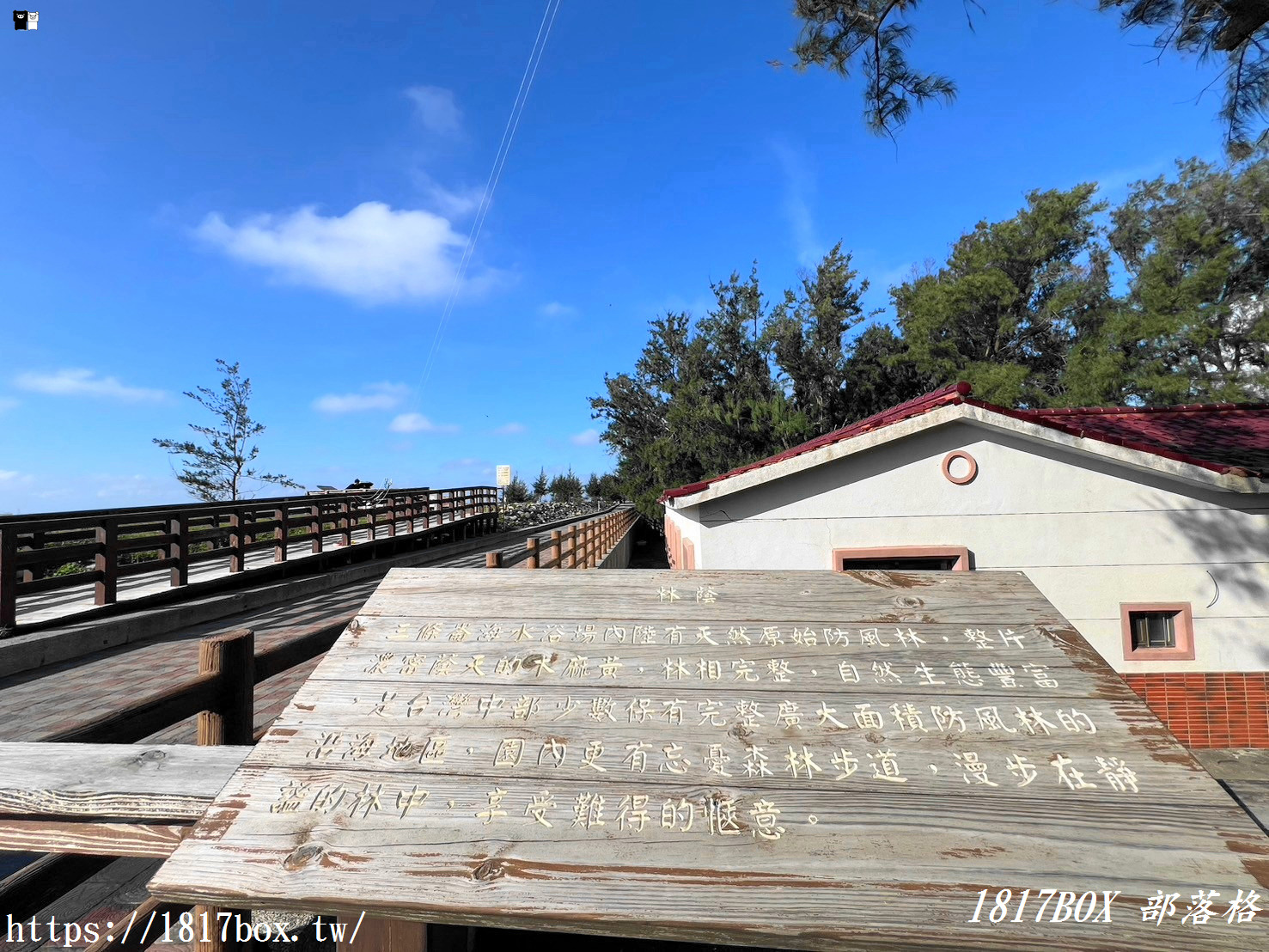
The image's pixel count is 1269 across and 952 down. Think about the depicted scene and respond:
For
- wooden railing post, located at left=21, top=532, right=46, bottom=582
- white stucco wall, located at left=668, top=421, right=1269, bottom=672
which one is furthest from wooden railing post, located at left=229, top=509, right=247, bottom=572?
white stucco wall, located at left=668, top=421, right=1269, bottom=672

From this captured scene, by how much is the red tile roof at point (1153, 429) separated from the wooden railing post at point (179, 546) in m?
7.32

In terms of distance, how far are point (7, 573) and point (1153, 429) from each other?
13066 mm

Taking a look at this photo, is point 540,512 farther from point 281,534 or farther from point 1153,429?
point 1153,429

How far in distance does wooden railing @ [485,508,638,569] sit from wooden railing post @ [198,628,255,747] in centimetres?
199

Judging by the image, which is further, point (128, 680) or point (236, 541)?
point (236, 541)

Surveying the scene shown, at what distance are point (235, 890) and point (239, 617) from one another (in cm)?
917

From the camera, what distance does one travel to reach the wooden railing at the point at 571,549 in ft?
18.6

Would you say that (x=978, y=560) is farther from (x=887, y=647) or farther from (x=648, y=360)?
(x=648, y=360)

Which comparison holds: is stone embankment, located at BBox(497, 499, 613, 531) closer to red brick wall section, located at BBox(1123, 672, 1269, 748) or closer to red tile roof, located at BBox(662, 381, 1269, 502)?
red tile roof, located at BBox(662, 381, 1269, 502)

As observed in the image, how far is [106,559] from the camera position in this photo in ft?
25.3

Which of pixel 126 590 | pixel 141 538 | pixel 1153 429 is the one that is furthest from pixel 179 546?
pixel 1153 429

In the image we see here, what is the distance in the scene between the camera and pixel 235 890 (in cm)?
131

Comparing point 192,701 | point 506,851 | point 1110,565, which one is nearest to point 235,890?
point 506,851

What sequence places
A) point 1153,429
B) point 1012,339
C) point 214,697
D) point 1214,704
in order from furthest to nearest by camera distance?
point 1012,339 → point 1153,429 → point 1214,704 → point 214,697
